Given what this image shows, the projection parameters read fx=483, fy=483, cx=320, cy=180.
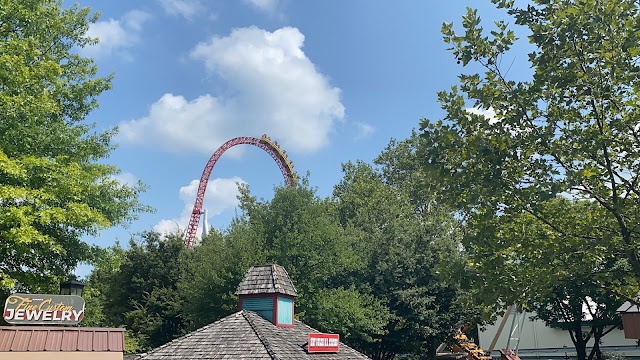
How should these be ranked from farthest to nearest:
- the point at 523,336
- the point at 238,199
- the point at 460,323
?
the point at 523,336 < the point at 238,199 < the point at 460,323

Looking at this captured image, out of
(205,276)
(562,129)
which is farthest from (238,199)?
(562,129)

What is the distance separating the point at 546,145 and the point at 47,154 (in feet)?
52.5

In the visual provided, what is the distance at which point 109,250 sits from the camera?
1842 cm

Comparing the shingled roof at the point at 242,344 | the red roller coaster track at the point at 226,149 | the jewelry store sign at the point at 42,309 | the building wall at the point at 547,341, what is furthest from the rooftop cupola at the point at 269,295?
the red roller coaster track at the point at 226,149

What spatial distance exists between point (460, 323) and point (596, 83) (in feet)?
73.3

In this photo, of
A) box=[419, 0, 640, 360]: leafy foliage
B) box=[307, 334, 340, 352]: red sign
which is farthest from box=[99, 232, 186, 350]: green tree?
box=[419, 0, 640, 360]: leafy foliage

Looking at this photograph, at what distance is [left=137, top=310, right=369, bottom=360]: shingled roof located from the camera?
16.8m

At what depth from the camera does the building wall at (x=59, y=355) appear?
35.0 ft

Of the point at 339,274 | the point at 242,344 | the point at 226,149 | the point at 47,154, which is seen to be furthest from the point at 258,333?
the point at 226,149

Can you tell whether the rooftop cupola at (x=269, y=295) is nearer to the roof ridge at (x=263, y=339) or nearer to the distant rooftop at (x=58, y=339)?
the roof ridge at (x=263, y=339)

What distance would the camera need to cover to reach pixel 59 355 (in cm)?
1123

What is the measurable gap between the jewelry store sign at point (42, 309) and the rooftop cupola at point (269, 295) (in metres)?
9.34

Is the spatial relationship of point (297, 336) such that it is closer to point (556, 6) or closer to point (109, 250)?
point (109, 250)

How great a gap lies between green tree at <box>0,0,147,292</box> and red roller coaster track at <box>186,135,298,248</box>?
140 ft
